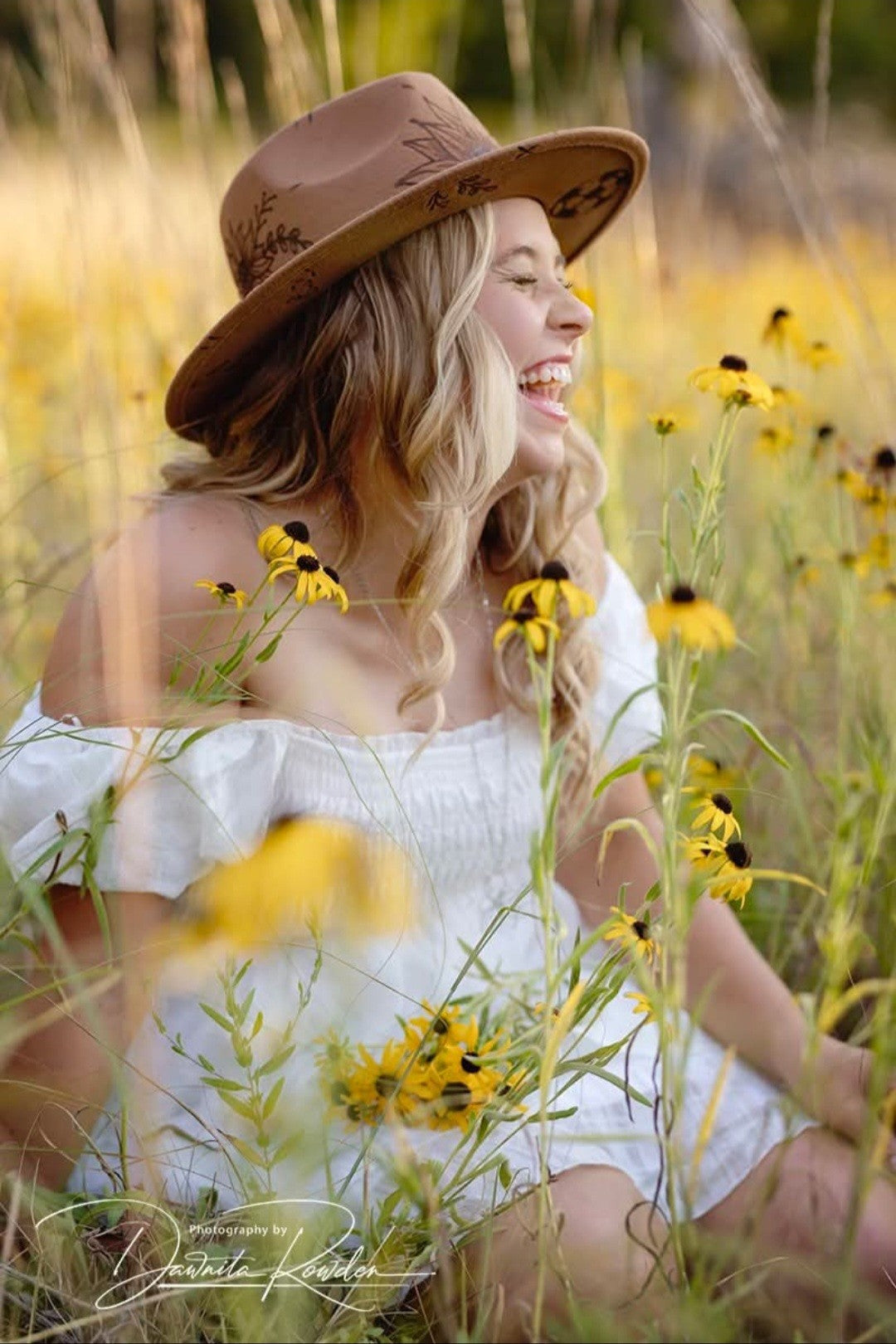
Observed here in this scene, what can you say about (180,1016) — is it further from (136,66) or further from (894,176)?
(894,176)

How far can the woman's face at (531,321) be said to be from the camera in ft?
5.00

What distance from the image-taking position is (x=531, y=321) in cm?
153

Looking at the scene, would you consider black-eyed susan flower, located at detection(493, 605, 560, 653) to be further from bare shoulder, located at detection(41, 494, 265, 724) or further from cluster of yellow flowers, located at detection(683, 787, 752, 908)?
bare shoulder, located at detection(41, 494, 265, 724)

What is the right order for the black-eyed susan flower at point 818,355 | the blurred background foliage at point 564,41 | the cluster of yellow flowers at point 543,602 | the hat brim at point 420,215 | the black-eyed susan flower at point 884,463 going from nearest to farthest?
the cluster of yellow flowers at point 543,602 → the hat brim at point 420,215 → the black-eyed susan flower at point 884,463 → the black-eyed susan flower at point 818,355 → the blurred background foliage at point 564,41

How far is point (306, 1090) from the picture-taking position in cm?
131

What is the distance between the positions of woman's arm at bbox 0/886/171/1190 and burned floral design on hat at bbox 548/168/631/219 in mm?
983

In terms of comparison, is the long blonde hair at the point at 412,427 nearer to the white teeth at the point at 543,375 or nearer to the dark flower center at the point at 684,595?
the white teeth at the point at 543,375

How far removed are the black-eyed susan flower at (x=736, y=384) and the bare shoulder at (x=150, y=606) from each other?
0.53 metres

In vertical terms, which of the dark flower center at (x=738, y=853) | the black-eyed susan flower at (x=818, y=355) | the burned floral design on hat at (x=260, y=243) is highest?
the burned floral design on hat at (x=260, y=243)

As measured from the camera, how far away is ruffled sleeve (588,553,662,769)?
1776 mm

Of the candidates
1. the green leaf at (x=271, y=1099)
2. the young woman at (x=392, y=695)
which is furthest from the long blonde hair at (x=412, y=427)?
the green leaf at (x=271, y=1099)

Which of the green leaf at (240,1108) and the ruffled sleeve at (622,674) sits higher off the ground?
the ruffled sleeve at (622,674)

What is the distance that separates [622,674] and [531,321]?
51 centimetres

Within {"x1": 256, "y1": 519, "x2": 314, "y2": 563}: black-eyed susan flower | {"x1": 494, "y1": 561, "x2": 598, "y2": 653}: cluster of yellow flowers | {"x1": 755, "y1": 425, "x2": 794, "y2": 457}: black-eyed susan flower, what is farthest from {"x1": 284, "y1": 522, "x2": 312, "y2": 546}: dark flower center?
{"x1": 755, "y1": 425, "x2": 794, "y2": 457}: black-eyed susan flower
